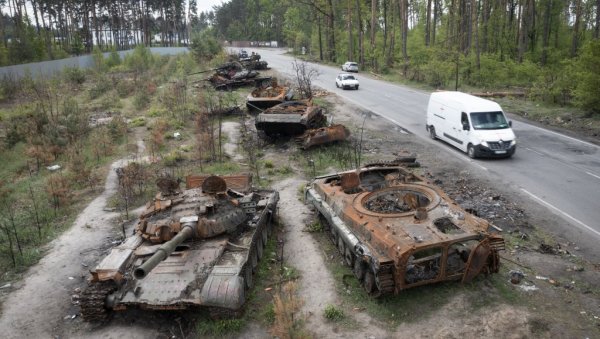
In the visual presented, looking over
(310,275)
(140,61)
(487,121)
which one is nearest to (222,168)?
(310,275)

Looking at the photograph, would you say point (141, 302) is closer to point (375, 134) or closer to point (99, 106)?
point (375, 134)

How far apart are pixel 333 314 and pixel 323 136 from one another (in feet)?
35.5

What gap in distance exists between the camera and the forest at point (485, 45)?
82.8 ft

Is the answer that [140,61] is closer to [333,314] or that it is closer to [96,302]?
[96,302]

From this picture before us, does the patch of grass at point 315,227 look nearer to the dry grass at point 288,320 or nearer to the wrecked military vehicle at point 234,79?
the dry grass at point 288,320

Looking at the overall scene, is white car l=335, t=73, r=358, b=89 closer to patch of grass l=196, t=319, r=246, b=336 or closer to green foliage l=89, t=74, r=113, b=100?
green foliage l=89, t=74, r=113, b=100

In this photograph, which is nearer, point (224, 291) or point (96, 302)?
point (224, 291)

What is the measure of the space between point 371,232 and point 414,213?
995mm

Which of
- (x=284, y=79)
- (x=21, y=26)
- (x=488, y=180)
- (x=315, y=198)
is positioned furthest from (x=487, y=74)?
(x=21, y=26)

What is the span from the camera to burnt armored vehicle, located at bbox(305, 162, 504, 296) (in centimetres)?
825

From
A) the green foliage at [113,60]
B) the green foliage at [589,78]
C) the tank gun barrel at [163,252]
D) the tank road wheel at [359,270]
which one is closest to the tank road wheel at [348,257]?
the tank road wheel at [359,270]

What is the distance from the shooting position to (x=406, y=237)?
8406 mm

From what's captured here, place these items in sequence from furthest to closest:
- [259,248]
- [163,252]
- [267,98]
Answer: [267,98] → [259,248] → [163,252]

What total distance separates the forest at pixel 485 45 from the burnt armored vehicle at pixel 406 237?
15955 mm
